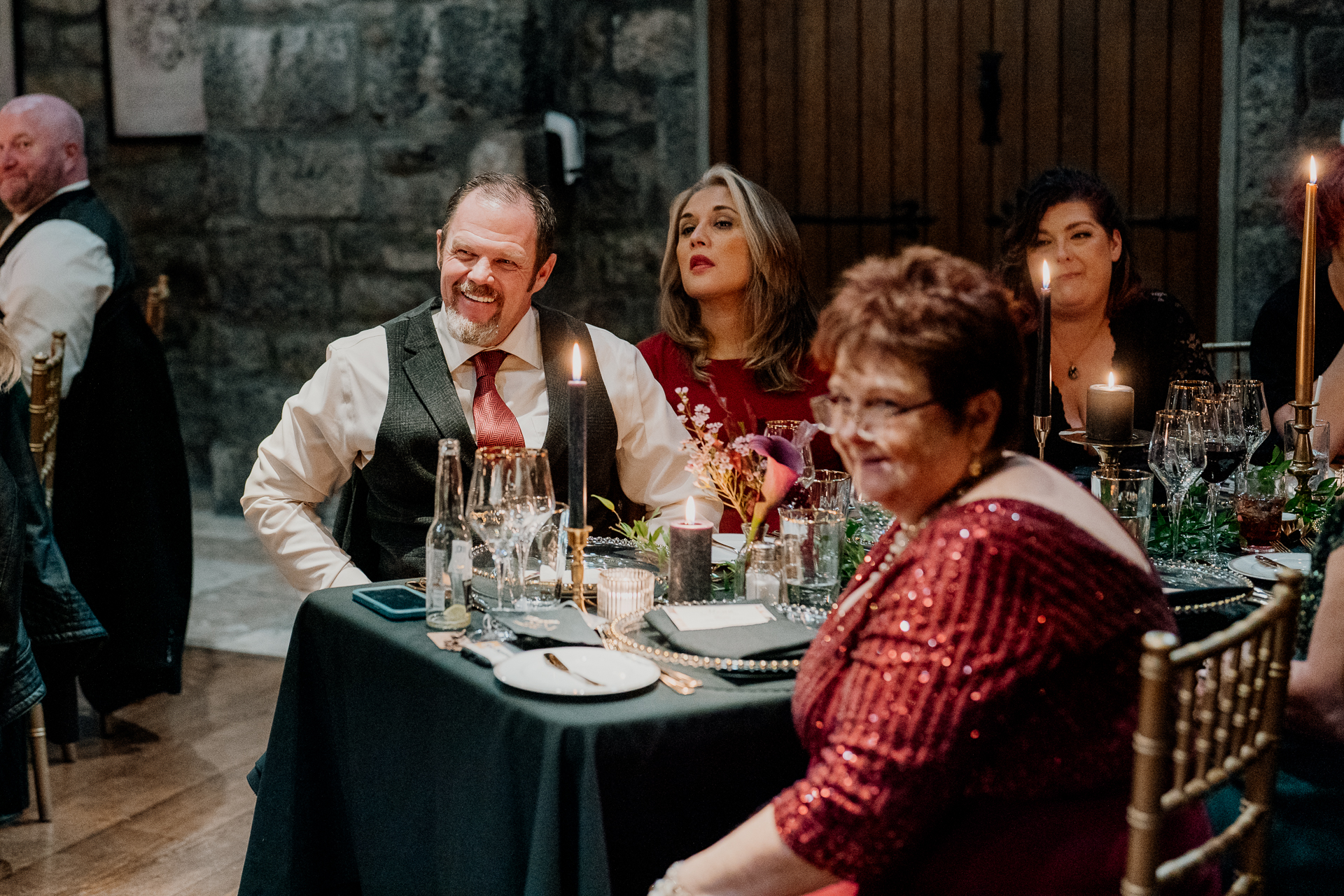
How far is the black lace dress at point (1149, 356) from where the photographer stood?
10.6ft

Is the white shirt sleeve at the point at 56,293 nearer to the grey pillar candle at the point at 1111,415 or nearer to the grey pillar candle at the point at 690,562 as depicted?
the grey pillar candle at the point at 690,562

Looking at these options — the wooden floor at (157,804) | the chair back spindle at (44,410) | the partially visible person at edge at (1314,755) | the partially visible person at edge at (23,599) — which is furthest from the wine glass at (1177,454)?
the chair back spindle at (44,410)

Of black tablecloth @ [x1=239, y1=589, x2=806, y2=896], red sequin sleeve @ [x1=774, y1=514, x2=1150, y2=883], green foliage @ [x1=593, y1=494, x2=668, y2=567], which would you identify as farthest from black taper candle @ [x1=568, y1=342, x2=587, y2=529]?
red sequin sleeve @ [x1=774, y1=514, x2=1150, y2=883]

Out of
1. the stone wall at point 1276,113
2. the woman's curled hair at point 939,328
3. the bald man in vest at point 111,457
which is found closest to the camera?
the woman's curled hair at point 939,328

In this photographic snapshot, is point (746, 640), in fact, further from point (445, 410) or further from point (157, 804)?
point (157, 804)

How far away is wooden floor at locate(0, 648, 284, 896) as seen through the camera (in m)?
2.69

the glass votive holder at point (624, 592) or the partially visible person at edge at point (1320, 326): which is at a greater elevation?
the partially visible person at edge at point (1320, 326)

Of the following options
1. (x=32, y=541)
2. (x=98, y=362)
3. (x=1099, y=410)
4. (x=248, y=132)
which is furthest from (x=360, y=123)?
(x=1099, y=410)

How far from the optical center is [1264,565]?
2.14 meters

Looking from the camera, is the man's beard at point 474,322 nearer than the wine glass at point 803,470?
No

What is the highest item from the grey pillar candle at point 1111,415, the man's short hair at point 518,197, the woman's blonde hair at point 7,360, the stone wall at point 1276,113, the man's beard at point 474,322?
the stone wall at point 1276,113

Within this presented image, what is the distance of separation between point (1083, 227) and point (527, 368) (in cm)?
142

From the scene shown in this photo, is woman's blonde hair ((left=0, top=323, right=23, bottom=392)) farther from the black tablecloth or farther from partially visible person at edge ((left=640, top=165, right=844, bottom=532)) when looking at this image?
partially visible person at edge ((left=640, top=165, right=844, bottom=532))

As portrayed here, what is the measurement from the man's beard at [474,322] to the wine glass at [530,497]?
78cm
